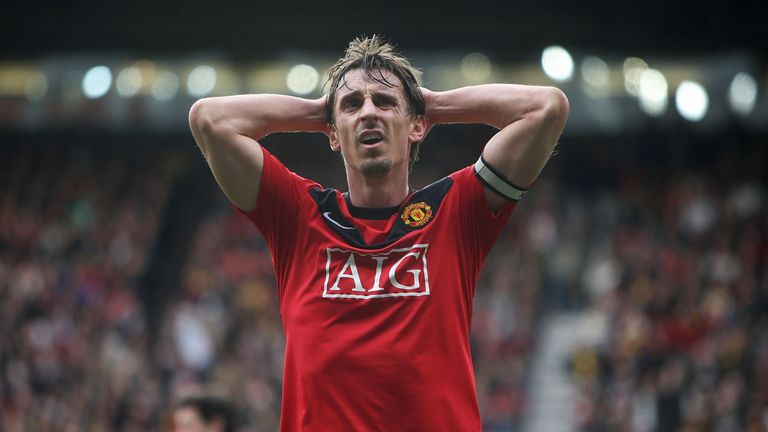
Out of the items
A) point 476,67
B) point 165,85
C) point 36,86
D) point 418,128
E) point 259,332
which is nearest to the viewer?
point 418,128

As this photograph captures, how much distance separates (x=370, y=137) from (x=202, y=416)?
7.87 ft

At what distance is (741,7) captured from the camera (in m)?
18.2

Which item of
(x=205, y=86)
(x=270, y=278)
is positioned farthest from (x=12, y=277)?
(x=205, y=86)

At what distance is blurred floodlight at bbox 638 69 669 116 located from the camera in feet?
67.8

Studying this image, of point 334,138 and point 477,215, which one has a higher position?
point 334,138

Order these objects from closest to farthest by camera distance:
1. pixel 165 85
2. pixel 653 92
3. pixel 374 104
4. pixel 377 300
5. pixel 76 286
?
pixel 377 300
pixel 374 104
pixel 76 286
pixel 653 92
pixel 165 85

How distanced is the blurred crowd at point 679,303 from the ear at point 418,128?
8765mm

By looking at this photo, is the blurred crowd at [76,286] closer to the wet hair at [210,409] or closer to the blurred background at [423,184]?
the blurred background at [423,184]

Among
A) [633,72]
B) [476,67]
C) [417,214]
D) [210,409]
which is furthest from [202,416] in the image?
[633,72]

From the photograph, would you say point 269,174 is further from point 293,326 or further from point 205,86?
point 205,86

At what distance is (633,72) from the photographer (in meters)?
20.8

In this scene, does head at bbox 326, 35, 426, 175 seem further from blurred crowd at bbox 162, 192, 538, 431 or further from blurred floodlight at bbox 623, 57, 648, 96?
blurred floodlight at bbox 623, 57, 648, 96

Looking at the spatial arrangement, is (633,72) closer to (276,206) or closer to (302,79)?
(302,79)

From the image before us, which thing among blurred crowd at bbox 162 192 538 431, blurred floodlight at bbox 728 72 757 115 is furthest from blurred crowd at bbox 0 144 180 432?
blurred floodlight at bbox 728 72 757 115
